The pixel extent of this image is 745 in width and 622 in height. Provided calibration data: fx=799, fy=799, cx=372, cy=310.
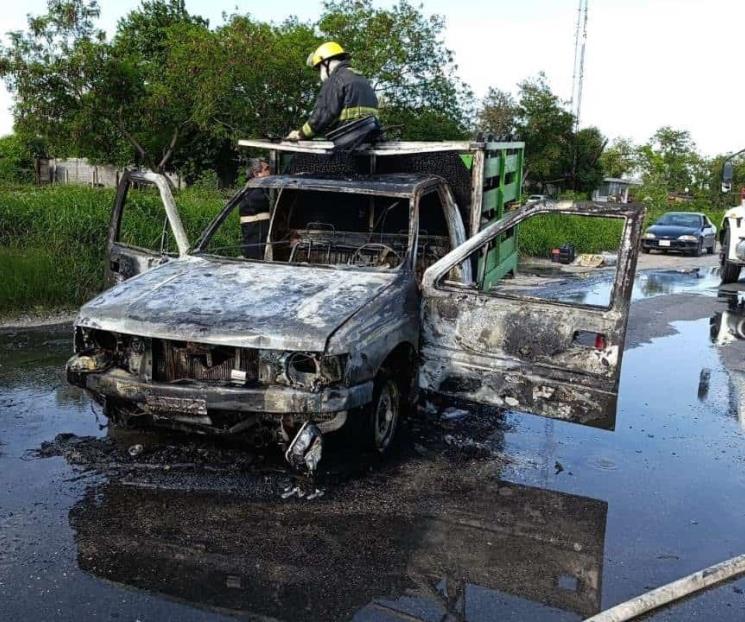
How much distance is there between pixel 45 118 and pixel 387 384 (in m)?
24.9

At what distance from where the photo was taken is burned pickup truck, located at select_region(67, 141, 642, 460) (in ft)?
14.7

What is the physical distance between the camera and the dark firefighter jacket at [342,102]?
7.00 m

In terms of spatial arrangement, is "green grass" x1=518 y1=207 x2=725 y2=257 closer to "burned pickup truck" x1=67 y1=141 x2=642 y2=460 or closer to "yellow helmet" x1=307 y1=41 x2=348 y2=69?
"yellow helmet" x1=307 y1=41 x2=348 y2=69

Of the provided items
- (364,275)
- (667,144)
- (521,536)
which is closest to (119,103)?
(364,275)

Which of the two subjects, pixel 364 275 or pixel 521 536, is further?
pixel 364 275

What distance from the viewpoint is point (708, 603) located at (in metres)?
A: 3.60

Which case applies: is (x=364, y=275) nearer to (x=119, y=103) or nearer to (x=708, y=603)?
(x=708, y=603)

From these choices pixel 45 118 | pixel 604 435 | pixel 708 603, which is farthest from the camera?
pixel 45 118

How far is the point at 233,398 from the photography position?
4.45m

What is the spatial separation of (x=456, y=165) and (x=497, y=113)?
101ft

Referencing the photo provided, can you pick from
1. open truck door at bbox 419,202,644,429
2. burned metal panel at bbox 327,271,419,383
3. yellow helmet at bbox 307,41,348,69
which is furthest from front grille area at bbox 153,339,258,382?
yellow helmet at bbox 307,41,348,69

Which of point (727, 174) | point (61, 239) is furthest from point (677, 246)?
point (61, 239)

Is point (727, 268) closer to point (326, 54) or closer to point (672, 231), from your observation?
point (672, 231)

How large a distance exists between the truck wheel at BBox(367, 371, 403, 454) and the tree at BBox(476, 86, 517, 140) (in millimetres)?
32004
